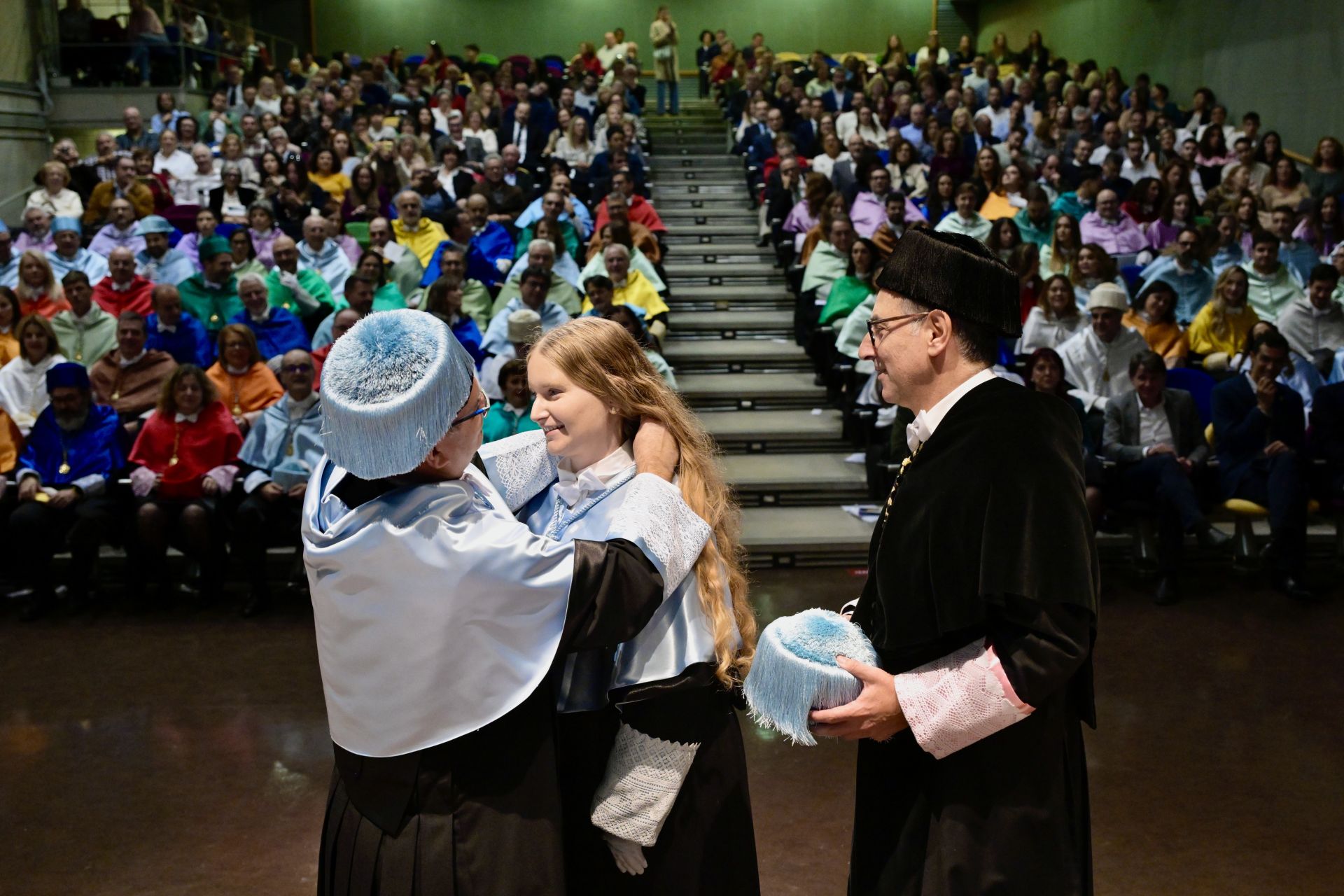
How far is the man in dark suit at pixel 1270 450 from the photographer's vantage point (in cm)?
534

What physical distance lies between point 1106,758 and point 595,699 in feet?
8.40

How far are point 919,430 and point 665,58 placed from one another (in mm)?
14710

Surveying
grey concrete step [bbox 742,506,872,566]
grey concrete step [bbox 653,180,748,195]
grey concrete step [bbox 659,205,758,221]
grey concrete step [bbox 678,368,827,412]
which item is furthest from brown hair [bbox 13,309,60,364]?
grey concrete step [bbox 653,180,748,195]

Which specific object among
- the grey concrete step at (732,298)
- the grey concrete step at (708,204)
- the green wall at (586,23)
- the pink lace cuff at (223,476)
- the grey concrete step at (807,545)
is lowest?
the grey concrete step at (807,545)

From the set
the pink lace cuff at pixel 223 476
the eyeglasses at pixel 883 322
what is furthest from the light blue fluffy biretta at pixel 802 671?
the pink lace cuff at pixel 223 476

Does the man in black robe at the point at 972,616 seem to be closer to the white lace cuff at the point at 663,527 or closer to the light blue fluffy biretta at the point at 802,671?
the light blue fluffy biretta at the point at 802,671

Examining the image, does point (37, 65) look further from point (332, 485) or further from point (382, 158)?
point (332, 485)

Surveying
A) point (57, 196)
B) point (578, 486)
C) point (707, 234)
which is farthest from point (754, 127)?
point (578, 486)

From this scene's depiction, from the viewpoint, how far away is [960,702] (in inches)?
60.4

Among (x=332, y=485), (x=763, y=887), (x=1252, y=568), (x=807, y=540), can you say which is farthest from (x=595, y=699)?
(x=1252, y=568)

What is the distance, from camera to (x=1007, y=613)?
60.5 inches

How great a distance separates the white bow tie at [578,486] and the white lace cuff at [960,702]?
0.57 metres

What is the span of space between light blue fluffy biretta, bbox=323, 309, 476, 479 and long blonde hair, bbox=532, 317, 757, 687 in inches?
14.1

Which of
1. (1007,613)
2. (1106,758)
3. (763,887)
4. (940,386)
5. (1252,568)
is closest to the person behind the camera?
(1007,613)
